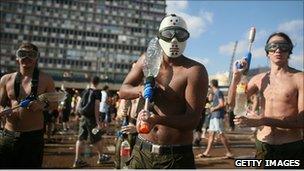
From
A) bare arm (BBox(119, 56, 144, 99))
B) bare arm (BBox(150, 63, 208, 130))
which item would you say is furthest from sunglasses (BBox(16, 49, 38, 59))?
bare arm (BBox(150, 63, 208, 130))

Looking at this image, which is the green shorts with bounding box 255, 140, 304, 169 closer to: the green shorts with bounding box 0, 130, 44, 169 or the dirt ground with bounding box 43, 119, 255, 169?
the green shorts with bounding box 0, 130, 44, 169

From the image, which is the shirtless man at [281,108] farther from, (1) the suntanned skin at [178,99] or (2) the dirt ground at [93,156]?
(2) the dirt ground at [93,156]

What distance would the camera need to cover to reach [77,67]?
377 feet

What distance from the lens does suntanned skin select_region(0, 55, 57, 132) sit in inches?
202

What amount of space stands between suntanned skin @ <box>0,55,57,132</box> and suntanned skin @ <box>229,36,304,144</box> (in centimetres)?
250

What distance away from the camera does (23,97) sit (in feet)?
17.2

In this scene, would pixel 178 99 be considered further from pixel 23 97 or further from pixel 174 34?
pixel 23 97

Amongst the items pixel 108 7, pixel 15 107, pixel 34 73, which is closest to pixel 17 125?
pixel 15 107

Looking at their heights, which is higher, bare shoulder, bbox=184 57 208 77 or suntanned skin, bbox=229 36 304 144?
bare shoulder, bbox=184 57 208 77

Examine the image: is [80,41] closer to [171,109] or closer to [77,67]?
[77,67]

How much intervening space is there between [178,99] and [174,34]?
0.64m

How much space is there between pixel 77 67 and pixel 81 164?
108 metres

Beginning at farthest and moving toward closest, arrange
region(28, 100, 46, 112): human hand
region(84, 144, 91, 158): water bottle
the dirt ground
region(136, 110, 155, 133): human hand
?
region(84, 144, 91, 158): water bottle < the dirt ground < region(28, 100, 46, 112): human hand < region(136, 110, 155, 133): human hand

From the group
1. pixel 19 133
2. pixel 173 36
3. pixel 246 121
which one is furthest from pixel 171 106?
pixel 19 133
